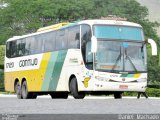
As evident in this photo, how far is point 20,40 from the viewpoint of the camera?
32.2 metres

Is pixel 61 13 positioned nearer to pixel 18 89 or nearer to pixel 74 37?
pixel 18 89

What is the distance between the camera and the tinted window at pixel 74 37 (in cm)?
2549

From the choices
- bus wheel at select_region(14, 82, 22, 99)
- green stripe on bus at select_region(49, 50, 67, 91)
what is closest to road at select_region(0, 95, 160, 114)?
green stripe on bus at select_region(49, 50, 67, 91)

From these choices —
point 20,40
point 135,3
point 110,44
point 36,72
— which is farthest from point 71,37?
point 135,3

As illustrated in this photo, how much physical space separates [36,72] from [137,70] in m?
6.26

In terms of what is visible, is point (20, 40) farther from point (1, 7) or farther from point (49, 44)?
point (1, 7)

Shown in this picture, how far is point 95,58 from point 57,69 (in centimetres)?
332

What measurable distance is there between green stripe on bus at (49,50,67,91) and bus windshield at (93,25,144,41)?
209 cm

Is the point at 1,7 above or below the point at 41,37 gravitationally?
above

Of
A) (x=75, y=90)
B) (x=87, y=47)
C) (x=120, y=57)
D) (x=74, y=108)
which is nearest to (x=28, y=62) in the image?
(x=75, y=90)

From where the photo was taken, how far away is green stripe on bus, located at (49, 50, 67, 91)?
87.8ft

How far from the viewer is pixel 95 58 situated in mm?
24594

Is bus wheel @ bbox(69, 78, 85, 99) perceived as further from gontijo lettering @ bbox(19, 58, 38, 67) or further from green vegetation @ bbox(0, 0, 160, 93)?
green vegetation @ bbox(0, 0, 160, 93)

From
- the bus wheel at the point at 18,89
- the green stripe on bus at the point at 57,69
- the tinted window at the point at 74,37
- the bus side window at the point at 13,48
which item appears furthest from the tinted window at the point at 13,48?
the tinted window at the point at 74,37
